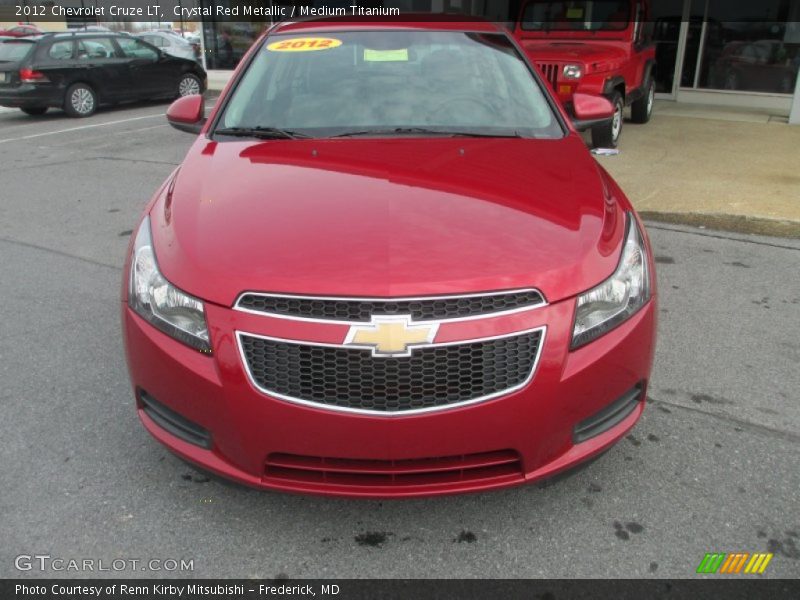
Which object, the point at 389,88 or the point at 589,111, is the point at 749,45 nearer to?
the point at 589,111

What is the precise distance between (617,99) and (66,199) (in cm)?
697

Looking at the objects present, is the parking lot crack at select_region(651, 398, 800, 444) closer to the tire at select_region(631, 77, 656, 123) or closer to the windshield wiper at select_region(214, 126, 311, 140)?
the windshield wiper at select_region(214, 126, 311, 140)

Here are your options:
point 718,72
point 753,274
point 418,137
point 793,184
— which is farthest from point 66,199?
point 718,72

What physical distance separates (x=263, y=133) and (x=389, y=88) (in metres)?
0.71

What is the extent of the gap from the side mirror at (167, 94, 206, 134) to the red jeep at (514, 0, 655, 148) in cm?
535

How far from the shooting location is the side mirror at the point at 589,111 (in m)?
3.82

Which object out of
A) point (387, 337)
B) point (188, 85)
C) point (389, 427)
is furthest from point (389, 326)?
point (188, 85)

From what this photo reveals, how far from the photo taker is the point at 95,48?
44.7ft

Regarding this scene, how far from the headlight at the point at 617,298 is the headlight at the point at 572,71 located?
6233 millimetres

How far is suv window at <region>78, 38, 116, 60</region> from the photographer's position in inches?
527

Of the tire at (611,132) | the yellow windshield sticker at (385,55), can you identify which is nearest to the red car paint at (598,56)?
the tire at (611,132)

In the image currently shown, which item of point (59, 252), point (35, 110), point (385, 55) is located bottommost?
point (35, 110)

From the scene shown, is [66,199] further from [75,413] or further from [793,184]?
[793,184]

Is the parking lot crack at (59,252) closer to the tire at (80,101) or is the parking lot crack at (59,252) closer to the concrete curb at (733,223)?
the concrete curb at (733,223)
